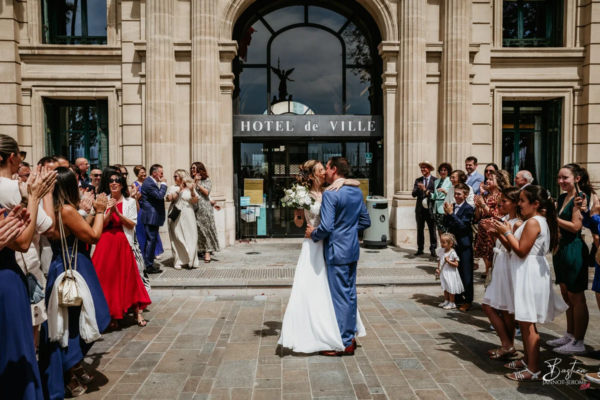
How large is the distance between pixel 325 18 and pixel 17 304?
40.9 ft

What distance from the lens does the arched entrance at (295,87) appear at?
13.5 meters

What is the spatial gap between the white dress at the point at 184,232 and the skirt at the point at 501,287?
6.09 metres

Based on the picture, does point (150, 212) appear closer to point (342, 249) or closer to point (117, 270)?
point (117, 270)

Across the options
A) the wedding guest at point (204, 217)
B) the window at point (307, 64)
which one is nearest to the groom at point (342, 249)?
the wedding guest at point (204, 217)

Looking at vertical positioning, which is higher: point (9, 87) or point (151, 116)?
point (9, 87)

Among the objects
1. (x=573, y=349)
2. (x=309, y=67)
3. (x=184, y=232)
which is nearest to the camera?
(x=573, y=349)

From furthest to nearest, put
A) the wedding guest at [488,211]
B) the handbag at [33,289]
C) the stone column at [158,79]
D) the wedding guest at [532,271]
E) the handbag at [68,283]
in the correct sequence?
the stone column at [158,79], the wedding guest at [488,211], the wedding guest at [532,271], the handbag at [68,283], the handbag at [33,289]

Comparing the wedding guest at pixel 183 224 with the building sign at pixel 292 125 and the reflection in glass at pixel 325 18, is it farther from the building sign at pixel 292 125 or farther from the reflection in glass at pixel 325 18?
the reflection in glass at pixel 325 18

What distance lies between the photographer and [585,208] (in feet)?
16.5

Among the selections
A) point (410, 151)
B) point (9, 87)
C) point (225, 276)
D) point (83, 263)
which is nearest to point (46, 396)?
point (83, 263)

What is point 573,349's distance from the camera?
5.12 m

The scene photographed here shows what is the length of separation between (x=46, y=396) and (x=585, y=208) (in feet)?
18.0

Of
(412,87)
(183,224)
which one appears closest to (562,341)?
(183,224)

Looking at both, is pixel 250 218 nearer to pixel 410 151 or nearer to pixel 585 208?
pixel 410 151
